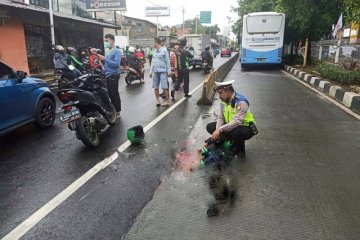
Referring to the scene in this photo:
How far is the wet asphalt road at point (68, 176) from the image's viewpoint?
3352 mm

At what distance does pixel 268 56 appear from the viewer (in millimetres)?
21266

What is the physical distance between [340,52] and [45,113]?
1466 centimetres

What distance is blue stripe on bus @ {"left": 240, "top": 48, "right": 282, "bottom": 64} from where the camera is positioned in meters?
21.2

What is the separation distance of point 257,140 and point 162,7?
4851 cm

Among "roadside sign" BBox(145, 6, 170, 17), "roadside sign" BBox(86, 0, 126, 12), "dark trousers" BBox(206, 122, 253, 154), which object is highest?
"roadside sign" BBox(145, 6, 170, 17)

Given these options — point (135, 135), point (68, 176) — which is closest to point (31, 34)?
point (135, 135)

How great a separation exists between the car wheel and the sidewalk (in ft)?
9.66

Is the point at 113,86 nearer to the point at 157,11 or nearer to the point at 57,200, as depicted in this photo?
the point at 57,200

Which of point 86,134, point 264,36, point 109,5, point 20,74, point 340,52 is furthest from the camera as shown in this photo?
point 109,5

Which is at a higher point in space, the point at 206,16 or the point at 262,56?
the point at 206,16

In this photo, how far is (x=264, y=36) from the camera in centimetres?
2091

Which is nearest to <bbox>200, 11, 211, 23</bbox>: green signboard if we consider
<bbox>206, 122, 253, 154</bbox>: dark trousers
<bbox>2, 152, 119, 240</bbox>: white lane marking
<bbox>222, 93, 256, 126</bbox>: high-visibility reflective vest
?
<bbox>222, 93, 256, 126</bbox>: high-visibility reflective vest

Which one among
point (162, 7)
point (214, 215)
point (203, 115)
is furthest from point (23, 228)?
point (162, 7)

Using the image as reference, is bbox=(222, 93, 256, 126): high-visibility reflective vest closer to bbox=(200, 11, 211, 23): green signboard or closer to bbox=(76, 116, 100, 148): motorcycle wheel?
bbox=(76, 116, 100, 148): motorcycle wheel
